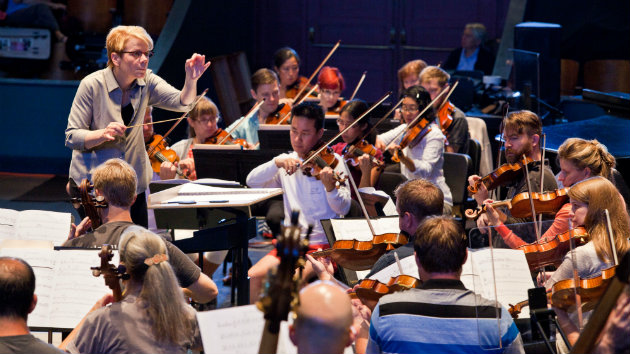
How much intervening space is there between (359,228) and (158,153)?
6.06 ft

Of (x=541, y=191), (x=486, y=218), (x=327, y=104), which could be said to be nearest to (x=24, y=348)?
(x=486, y=218)

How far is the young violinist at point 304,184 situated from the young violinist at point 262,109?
5.53 feet

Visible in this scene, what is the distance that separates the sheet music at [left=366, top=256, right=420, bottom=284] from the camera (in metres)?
2.98

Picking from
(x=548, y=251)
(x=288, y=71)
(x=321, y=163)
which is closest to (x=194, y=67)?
(x=321, y=163)

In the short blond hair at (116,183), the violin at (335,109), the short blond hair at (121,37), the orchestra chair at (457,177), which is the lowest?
the orchestra chair at (457,177)

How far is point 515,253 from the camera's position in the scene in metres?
2.68

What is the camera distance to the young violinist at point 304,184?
4176 millimetres

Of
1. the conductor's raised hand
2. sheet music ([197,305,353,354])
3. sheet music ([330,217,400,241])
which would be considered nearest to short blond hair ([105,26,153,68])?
the conductor's raised hand

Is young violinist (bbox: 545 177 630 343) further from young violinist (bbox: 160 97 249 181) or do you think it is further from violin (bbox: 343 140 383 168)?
young violinist (bbox: 160 97 249 181)

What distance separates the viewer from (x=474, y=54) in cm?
901

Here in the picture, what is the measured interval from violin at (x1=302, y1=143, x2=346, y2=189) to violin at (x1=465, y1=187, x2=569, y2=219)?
2.40 feet

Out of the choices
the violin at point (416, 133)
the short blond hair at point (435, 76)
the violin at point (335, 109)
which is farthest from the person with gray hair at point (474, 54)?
the violin at point (416, 133)

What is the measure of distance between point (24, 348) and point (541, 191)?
2.58m

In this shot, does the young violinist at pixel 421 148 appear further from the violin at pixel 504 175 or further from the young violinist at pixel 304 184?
the young violinist at pixel 304 184
